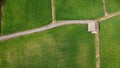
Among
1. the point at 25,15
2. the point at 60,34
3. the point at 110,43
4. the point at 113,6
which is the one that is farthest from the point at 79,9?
the point at 25,15

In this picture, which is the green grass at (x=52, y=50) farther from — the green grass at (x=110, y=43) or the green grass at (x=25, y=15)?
the green grass at (x=25, y=15)

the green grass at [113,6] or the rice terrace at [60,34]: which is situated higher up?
the green grass at [113,6]

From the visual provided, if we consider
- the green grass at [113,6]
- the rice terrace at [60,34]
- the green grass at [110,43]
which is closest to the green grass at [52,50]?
the rice terrace at [60,34]

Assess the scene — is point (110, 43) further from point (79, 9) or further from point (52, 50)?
point (52, 50)

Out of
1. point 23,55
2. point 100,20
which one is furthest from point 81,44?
point 23,55

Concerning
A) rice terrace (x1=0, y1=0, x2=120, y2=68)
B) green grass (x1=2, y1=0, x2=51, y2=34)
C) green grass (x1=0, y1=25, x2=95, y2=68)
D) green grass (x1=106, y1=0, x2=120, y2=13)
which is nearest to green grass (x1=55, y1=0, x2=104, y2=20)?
rice terrace (x1=0, y1=0, x2=120, y2=68)

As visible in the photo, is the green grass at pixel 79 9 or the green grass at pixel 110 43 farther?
the green grass at pixel 79 9
